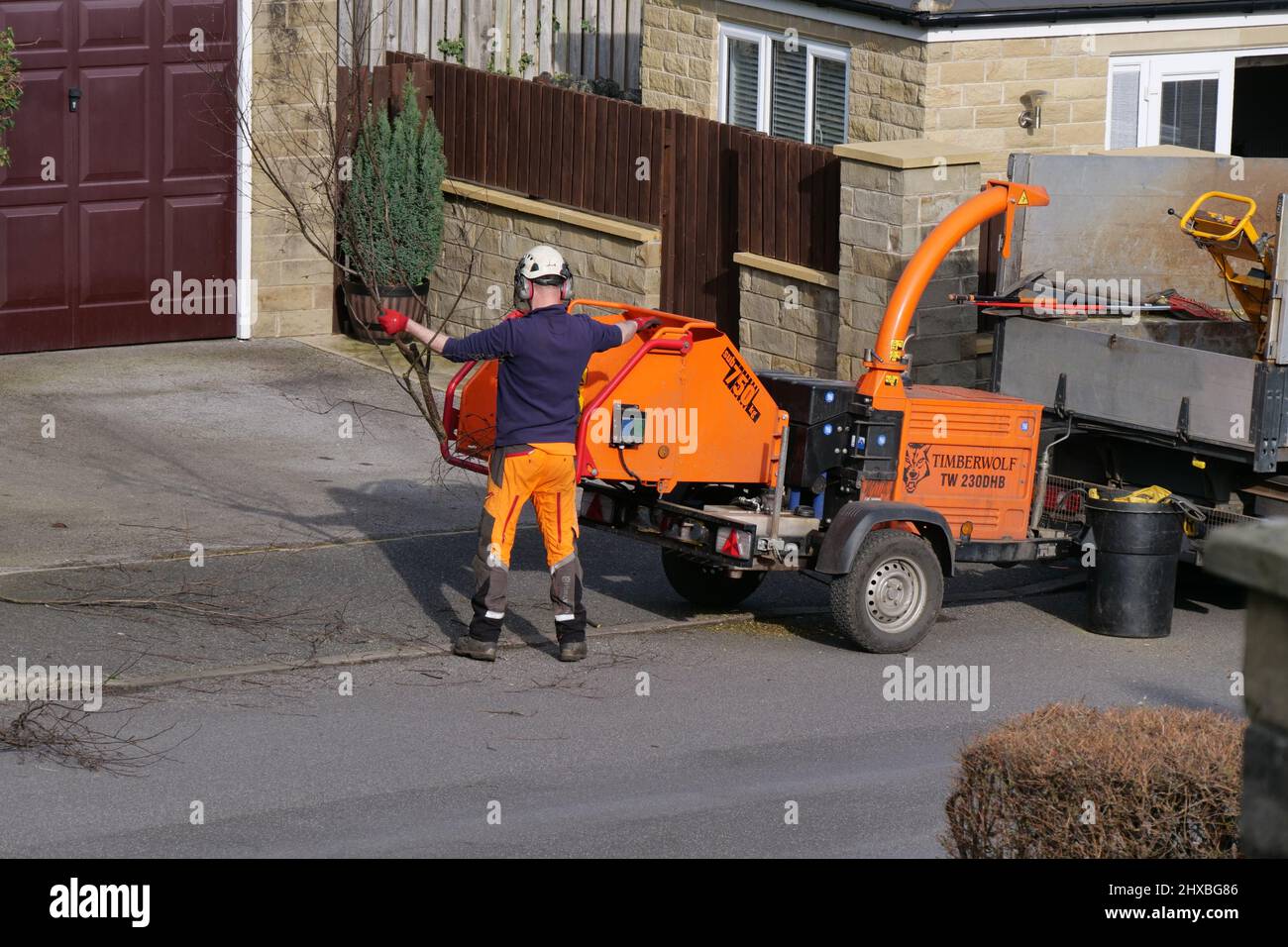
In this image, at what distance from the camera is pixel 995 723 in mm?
8719

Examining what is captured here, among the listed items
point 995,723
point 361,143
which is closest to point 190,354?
point 361,143

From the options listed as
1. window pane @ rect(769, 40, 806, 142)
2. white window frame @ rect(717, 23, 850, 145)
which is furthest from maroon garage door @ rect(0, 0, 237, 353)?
window pane @ rect(769, 40, 806, 142)

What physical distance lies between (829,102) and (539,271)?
765 cm

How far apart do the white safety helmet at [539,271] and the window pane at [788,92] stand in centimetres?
774

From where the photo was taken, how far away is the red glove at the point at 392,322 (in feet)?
28.6

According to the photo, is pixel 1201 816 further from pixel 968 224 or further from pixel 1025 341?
pixel 1025 341

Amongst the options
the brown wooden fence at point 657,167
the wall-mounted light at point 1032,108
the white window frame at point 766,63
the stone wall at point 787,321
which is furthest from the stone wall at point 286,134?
the wall-mounted light at point 1032,108

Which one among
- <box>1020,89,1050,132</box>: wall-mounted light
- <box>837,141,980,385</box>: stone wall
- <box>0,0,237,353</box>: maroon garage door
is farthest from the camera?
<box>0,0,237,353</box>: maroon garage door

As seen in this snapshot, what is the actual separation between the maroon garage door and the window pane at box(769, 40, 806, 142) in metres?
4.61

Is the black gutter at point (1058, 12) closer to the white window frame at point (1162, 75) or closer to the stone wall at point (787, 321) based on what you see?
the white window frame at point (1162, 75)

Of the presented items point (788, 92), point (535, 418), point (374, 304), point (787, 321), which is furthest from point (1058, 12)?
point (535, 418)

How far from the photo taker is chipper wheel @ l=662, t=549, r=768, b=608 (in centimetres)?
1060

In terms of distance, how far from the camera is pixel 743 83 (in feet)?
56.1

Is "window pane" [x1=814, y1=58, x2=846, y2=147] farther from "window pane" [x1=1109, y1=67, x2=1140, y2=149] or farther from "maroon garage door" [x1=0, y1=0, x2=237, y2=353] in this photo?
"maroon garage door" [x1=0, y1=0, x2=237, y2=353]
